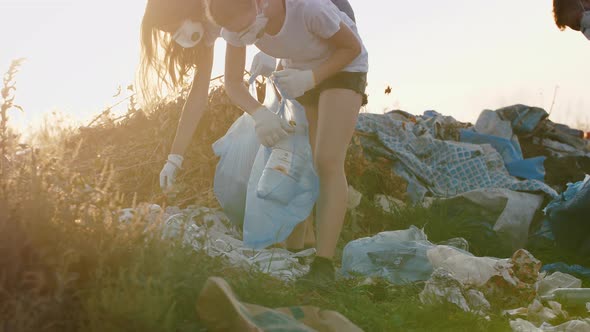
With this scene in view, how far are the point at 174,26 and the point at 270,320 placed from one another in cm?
226

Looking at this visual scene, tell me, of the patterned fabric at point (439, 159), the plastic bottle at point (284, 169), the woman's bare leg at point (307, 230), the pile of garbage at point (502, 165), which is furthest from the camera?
the patterned fabric at point (439, 159)

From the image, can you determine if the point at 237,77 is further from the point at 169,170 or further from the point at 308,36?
the point at 169,170

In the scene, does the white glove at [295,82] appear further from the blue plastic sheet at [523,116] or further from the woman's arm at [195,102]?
the blue plastic sheet at [523,116]

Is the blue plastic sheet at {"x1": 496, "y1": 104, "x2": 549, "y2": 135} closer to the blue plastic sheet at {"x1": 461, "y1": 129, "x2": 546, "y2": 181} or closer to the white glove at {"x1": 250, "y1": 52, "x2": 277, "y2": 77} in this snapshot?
the blue plastic sheet at {"x1": 461, "y1": 129, "x2": 546, "y2": 181}

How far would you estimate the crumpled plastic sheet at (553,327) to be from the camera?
3.39 m

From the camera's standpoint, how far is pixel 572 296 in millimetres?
4012

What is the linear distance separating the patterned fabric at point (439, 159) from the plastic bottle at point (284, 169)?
7.90 feet

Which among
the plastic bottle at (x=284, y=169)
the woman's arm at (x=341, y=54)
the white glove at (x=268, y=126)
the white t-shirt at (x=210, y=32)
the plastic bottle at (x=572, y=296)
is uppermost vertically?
the white t-shirt at (x=210, y=32)

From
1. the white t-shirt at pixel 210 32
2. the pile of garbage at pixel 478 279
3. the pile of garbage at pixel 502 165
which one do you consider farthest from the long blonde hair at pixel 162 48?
the pile of garbage at pixel 502 165

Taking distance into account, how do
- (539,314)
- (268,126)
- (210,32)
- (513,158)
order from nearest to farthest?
(539,314) → (268,126) → (210,32) → (513,158)

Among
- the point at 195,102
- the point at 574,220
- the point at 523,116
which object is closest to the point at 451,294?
the point at 195,102

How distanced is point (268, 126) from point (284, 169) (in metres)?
0.27

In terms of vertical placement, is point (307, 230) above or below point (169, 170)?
below

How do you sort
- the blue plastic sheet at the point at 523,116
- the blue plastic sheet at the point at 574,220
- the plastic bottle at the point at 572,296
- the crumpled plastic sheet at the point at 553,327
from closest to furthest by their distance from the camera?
the crumpled plastic sheet at the point at 553,327
the plastic bottle at the point at 572,296
the blue plastic sheet at the point at 574,220
the blue plastic sheet at the point at 523,116
